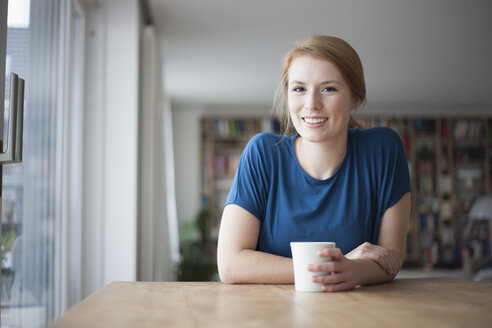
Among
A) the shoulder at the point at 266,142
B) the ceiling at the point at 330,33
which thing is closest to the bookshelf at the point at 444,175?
the ceiling at the point at 330,33

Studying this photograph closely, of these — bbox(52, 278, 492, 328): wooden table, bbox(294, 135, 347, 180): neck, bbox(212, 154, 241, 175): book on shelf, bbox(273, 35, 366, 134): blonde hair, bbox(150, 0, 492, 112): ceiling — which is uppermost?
bbox(150, 0, 492, 112): ceiling

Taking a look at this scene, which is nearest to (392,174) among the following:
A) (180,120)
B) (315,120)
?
(315,120)

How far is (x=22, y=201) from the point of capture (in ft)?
5.78

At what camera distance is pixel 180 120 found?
7762mm

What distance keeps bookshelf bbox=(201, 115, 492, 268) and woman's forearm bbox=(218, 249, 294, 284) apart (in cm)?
654

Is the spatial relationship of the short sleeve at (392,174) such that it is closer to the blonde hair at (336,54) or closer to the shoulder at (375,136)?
the shoulder at (375,136)

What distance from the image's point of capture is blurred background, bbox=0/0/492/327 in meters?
2.01

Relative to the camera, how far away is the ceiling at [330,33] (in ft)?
13.2

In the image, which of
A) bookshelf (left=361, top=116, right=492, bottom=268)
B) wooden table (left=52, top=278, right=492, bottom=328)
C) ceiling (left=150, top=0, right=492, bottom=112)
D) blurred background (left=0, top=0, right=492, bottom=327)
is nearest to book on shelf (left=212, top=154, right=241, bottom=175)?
blurred background (left=0, top=0, right=492, bottom=327)

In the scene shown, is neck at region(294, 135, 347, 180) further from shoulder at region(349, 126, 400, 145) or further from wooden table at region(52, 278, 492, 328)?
wooden table at region(52, 278, 492, 328)

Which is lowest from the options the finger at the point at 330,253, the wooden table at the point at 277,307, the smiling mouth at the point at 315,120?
the wooden table at the point at 277,307

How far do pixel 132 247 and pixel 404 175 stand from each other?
226 centimetres

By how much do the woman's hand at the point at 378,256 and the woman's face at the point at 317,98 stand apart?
301 mm

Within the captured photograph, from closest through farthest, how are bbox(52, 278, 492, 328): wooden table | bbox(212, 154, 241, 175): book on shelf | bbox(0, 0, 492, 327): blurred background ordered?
bbox(52, 278, 492, 328): wooden table → bbox(0, 0, 492, 327): blurred background → bbox(212, 154, 241, 175): book on shelf
